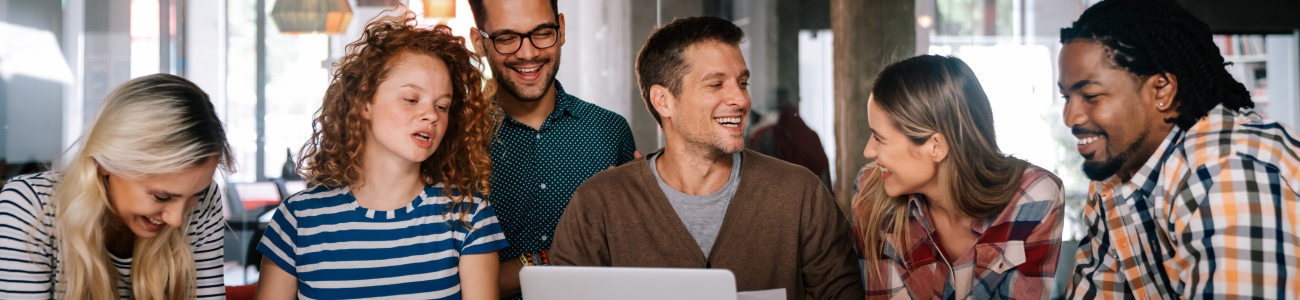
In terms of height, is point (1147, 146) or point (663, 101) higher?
point (663, 101)

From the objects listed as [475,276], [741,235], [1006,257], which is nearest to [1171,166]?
[1006,257]

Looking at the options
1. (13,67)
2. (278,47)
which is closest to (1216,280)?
(278,47)

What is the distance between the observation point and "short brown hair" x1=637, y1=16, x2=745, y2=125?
6.35 ft

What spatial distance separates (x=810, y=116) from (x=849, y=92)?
47 cm

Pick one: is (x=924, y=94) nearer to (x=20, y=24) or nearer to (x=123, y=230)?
(x=123, y=230)

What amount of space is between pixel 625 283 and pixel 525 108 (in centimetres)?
109

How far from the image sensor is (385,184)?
1.71m

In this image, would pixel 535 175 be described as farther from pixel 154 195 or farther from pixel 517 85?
pixel 154 195

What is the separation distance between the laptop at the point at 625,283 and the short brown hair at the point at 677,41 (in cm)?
81

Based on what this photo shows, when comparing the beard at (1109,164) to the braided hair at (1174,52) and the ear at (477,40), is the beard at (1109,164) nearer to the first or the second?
the braided hair at (1174,52)

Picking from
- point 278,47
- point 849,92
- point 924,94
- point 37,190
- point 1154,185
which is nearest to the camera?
point 1154,185

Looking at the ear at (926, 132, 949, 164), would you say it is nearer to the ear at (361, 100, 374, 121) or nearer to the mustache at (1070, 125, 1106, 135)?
the mustache at (1070, 125, 1106, 135)

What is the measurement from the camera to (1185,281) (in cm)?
127

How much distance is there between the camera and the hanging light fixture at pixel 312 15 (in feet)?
15.0
